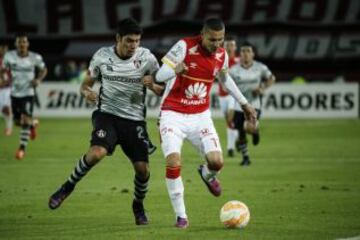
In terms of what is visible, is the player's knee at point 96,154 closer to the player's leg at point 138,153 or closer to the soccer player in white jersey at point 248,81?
the player's leg at point 138,153

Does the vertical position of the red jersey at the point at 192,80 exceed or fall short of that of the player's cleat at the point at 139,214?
it exceeds it

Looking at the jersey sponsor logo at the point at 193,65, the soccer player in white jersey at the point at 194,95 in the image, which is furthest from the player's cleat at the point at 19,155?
the jersey sponsor logo at the point at 193,65

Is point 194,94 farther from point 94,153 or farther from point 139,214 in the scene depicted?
point 139,214

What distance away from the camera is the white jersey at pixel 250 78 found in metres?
19.0

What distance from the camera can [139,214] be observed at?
35.0ft

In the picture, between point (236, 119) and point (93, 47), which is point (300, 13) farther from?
point (236, 119)

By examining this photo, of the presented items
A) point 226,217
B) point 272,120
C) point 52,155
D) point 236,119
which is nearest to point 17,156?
point 52,155

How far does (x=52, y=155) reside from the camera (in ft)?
67.3

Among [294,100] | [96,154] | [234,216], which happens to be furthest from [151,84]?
[294,100]

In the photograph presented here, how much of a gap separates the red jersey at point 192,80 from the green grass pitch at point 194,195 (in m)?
1.45

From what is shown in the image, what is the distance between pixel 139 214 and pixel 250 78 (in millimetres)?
8897

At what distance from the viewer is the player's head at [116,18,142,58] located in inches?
404

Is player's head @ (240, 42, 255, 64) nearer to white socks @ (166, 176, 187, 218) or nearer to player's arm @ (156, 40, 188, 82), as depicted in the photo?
player's arm @ (156, 40, 188, 82)

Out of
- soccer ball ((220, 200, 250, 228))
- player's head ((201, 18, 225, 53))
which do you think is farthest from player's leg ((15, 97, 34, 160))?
soccer ball ((220, 200, 250, 228))
